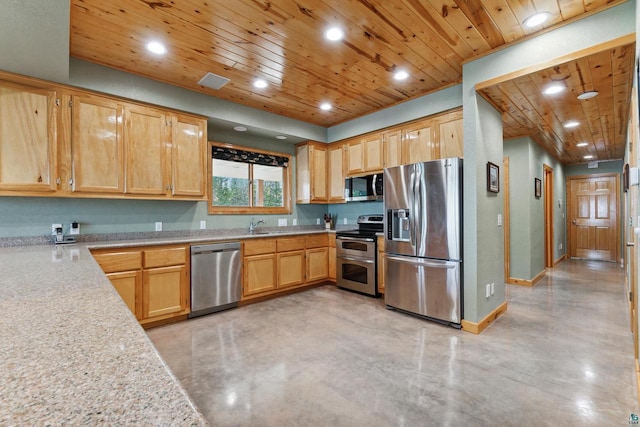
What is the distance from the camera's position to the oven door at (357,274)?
13.4 ft

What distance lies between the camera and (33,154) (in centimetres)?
265

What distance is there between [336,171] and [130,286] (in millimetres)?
3224

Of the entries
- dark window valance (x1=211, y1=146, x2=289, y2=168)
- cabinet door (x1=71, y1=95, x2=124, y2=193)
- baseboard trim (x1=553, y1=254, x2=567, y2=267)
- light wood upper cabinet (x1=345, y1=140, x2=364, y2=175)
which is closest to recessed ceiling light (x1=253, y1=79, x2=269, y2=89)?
dark window valance (x1=211, y1=146, x2=289, y2=168)

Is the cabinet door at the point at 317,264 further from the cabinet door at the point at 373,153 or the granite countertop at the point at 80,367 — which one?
the granite countertop at the point at 80,367

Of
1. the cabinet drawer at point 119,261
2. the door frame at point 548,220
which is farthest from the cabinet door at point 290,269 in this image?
the door frame at point 548,220

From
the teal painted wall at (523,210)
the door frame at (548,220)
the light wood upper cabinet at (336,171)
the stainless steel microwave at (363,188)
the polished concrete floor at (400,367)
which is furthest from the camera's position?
the door frame at (548,220)

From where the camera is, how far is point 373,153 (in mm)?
4352

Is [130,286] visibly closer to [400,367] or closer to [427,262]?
[400,367]

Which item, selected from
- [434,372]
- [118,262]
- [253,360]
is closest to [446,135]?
[434,372]

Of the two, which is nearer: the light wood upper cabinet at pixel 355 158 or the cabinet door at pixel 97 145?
the cabinet door at pixel 97 145

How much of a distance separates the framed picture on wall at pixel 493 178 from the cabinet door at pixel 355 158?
70.3 inches

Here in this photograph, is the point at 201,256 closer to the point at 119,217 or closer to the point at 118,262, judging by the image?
the point at 118,262

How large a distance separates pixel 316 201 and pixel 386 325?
2384 mm

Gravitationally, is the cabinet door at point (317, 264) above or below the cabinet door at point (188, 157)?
below
